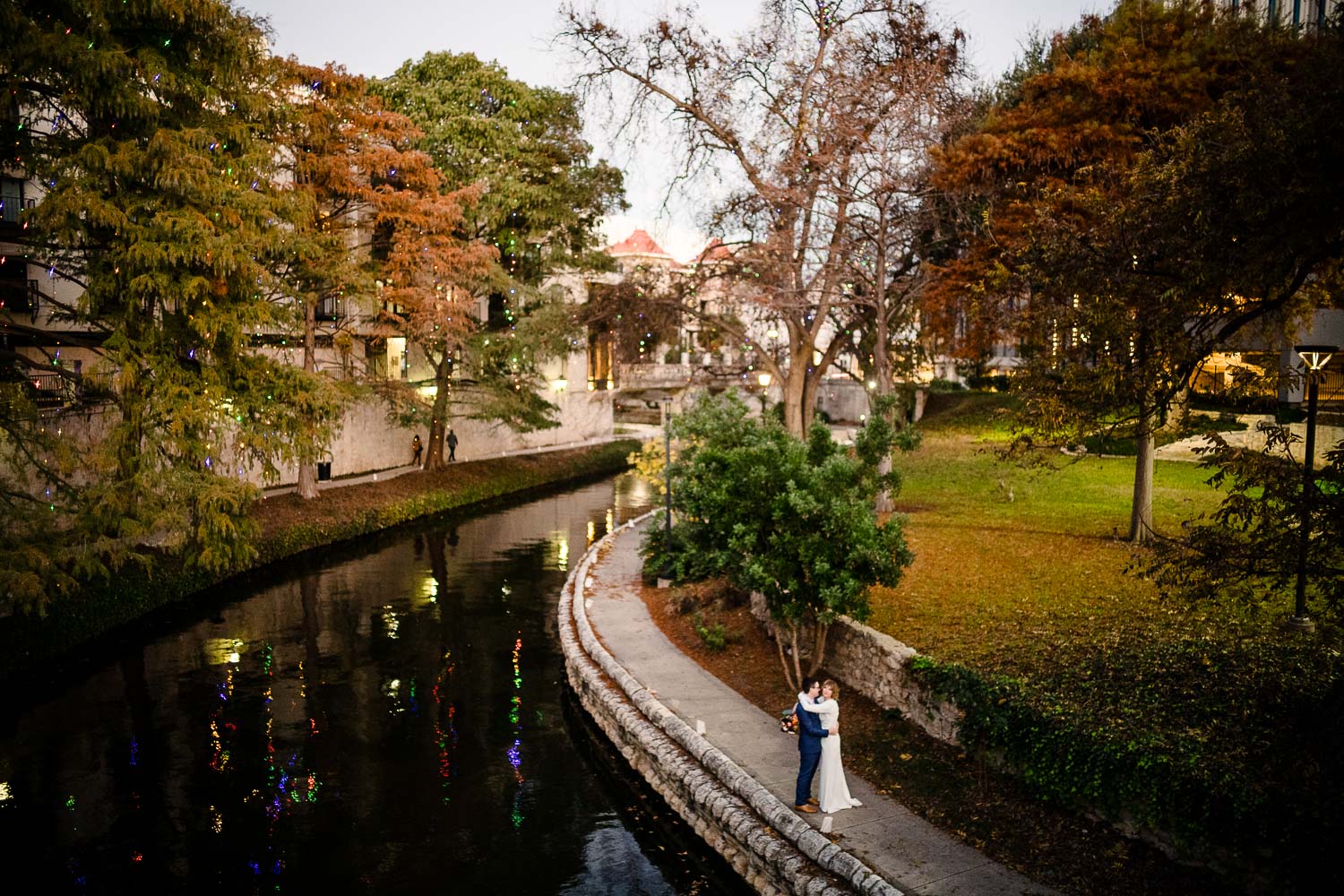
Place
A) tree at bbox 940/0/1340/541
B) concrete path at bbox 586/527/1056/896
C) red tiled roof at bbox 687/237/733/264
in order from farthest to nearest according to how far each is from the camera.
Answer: red tiled roof at bbox 687/237/733/264, tree at bbox 940/0/1340/541, concrete path at bbox 586/527/1056/896

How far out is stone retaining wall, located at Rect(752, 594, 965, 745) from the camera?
11023 millimetres

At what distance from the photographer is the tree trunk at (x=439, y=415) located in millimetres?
32531

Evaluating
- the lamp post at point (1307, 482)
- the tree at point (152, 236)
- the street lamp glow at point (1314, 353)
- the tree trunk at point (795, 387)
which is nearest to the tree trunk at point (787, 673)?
the lamp post at point (1307, 482)

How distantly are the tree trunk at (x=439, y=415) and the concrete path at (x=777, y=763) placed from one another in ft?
50.3

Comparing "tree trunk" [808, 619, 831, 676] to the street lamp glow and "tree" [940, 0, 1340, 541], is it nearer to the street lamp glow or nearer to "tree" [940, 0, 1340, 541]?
"tree" [940, 0, 1340, 541]

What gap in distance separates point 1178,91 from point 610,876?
19459 mm

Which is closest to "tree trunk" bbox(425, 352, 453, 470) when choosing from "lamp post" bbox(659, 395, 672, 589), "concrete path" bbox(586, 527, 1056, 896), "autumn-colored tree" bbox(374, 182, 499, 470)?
"autumn-colored tree" bbox(374, 182, 499, 470)

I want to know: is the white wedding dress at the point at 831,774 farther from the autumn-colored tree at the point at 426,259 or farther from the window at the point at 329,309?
the window at the point at 329,309

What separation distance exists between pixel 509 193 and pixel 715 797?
999 inches

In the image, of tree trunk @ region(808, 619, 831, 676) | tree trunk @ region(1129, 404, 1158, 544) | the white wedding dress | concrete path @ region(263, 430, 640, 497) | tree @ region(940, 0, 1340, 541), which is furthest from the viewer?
concrete path @ region(263, 430, 640, 497)

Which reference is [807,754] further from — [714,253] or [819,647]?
[714,253]

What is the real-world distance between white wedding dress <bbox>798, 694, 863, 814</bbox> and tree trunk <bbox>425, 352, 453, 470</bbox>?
80.2 feet

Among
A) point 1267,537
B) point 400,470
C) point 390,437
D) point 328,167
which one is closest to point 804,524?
point 1267,537

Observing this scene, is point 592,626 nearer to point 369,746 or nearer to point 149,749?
point 369,746
